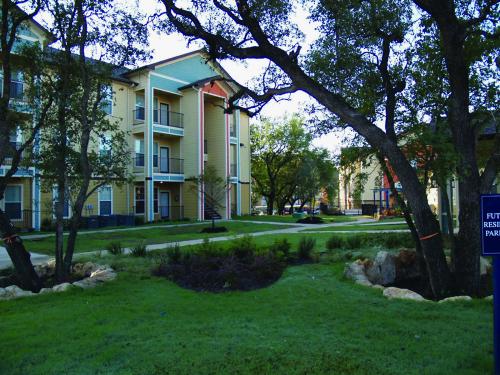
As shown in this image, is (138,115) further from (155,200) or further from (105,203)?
(105,203)

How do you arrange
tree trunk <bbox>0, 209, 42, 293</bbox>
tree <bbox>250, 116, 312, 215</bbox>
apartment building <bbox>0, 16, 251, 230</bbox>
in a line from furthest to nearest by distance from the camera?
tree <bbox>250, 116, 312, 215</bbox> < apartment building <bbox>0, 16, 251, 230</bbox> < tree trunk <bbox>0, 209, 42, 293</bbox>

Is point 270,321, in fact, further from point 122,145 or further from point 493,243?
point 122,145

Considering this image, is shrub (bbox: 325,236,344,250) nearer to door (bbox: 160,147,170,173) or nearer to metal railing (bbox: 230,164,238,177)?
door (bbox: 160,147,170,173)

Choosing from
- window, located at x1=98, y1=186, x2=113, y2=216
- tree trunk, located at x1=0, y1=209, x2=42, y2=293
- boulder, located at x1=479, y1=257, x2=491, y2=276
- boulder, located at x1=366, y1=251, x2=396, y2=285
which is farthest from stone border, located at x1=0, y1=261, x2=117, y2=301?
window, located at x1=98, y1=186, x2=113, y2=216

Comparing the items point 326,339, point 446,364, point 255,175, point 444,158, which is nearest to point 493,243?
point 446,364

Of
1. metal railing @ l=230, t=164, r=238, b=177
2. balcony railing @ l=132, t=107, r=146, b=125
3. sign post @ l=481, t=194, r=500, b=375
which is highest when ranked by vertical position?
balcony railing @ l=132, t=107, r=146, b=125

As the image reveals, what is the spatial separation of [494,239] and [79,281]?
7.24m

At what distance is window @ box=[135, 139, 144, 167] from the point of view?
29702mm

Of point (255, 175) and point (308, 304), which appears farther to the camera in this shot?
point (255, 175)

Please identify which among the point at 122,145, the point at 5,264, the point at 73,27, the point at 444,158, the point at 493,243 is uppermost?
the point at 73,27

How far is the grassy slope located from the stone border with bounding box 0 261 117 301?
47cm

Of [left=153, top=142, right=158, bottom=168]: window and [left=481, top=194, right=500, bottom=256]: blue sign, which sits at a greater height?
[left=153, top=142, right=158, bottom=168]: window

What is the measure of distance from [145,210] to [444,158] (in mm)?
24550

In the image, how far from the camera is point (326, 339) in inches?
203
